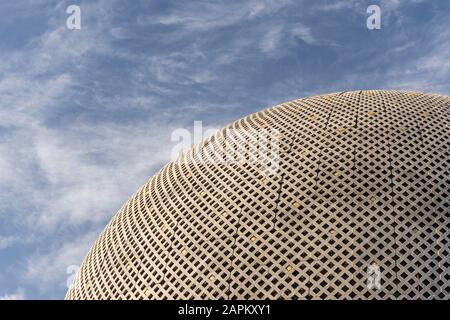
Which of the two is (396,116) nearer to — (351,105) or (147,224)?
(351,105)

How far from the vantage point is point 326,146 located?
129 feet

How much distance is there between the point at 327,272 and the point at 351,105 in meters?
14.6

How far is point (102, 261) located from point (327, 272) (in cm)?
1453

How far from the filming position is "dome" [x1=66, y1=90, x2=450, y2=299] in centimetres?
3269

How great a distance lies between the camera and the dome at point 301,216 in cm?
3269

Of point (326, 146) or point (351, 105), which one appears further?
point (351, 105)

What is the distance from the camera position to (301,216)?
35094 millimetres

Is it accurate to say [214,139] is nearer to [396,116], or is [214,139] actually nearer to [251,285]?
[396,116]
